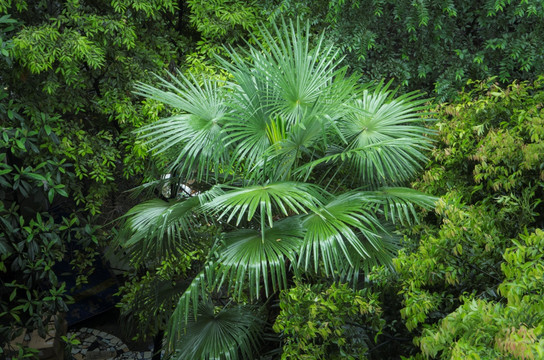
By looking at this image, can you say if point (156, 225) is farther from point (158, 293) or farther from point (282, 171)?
point (158, 293)

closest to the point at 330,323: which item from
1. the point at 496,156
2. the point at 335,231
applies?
the point at 335,231

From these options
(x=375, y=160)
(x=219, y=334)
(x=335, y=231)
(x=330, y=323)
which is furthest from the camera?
(x=219, y=334)

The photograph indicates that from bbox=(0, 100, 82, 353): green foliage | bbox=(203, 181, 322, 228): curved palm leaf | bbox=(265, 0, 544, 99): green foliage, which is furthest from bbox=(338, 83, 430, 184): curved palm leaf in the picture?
bbox=(0, 100, 82, 353): green foliage

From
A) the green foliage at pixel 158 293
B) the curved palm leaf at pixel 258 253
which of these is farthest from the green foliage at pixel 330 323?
the green foliage at pixel 158 293

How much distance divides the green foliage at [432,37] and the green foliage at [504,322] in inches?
166

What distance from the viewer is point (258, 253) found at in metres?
3.42

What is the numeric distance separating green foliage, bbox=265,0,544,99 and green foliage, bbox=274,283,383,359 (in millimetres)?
3676

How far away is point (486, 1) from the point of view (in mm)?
6102

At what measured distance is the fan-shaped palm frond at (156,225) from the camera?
387cm

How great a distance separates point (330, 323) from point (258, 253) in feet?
2.05

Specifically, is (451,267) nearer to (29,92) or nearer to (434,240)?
(434,240)

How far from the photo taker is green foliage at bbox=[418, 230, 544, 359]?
6.28 ft

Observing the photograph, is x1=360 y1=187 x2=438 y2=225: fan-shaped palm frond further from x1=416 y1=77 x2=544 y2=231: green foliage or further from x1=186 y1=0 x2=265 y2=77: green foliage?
x1=186 y1=0 x2=265 y2=77: green foliage

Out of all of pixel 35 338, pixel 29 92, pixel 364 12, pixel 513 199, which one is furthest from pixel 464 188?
pixel 35 338
